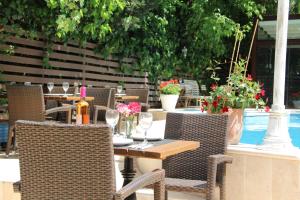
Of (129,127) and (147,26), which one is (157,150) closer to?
(129,127)

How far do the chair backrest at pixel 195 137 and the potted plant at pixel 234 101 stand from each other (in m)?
0.56

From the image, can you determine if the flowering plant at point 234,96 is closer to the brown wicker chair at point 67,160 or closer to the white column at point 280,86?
the white column at point 280,86

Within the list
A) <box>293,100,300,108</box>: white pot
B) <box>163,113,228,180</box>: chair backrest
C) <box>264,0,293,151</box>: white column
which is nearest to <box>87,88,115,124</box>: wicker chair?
<box>264,0,293,151</box>: white column

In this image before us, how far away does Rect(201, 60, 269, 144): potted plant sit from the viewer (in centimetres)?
356

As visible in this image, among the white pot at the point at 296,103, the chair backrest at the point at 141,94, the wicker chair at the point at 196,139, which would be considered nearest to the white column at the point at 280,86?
the wicker chair at the point at 196,139

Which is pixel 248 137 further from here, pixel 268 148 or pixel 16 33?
pixel 16 33

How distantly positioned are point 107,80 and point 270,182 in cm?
726

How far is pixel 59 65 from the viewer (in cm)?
854

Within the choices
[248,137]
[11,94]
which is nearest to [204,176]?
[11,94]

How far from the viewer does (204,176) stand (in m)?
2.99

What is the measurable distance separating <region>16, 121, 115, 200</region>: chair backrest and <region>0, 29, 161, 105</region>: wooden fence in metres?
5.57

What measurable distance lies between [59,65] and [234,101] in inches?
219

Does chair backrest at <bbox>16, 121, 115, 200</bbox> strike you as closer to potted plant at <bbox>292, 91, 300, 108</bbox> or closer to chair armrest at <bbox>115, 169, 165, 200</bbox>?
chair armrest at <bbox>115, 169, 165, 200</bbox>

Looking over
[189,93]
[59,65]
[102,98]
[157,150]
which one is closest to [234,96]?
[157,150]
